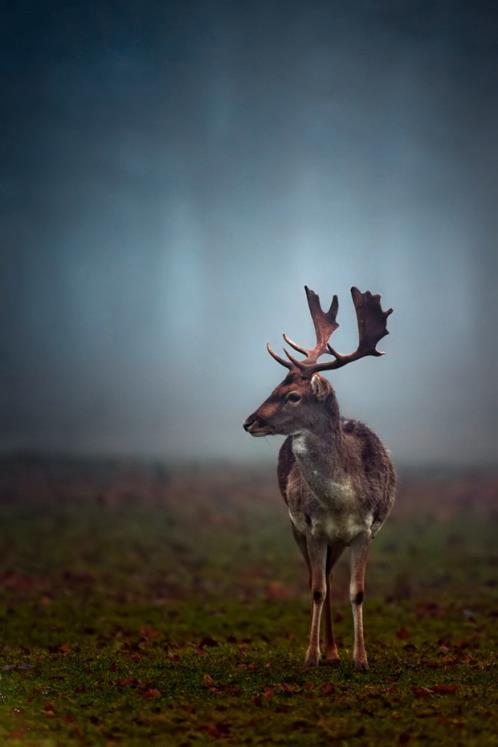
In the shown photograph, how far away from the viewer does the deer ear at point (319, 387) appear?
12992mm

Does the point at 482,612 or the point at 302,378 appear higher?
the point at 302,378

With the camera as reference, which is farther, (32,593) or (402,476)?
(402,476)

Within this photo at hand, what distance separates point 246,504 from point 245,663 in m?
40.0

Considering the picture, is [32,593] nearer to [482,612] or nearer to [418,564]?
[482,612]

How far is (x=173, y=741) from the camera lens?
9.92 metres

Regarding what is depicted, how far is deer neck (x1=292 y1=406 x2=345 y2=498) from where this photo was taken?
42.3 ft

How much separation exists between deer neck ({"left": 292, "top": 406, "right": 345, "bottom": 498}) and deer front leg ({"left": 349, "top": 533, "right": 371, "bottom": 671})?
869 millimetres

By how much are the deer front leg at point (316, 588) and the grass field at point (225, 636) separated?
0.38 meters

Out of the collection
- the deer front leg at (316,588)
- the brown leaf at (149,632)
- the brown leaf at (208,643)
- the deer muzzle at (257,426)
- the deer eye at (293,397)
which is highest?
the deer eye at (293,397)

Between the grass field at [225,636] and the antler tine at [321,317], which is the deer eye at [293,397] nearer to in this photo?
the antler tine at [321,317]

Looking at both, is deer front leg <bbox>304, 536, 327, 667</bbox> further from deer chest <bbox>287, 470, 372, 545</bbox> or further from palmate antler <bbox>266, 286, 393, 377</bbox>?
palmate antler <bbox>266, 286, 393, 377</bbox>

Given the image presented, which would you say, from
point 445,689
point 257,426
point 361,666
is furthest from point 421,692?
point 257,426

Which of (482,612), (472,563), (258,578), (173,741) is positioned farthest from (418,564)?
(173,741)

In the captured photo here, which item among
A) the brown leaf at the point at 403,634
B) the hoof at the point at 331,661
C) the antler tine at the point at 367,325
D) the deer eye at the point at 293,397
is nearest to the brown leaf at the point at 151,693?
the hoof at the point at 331,661
